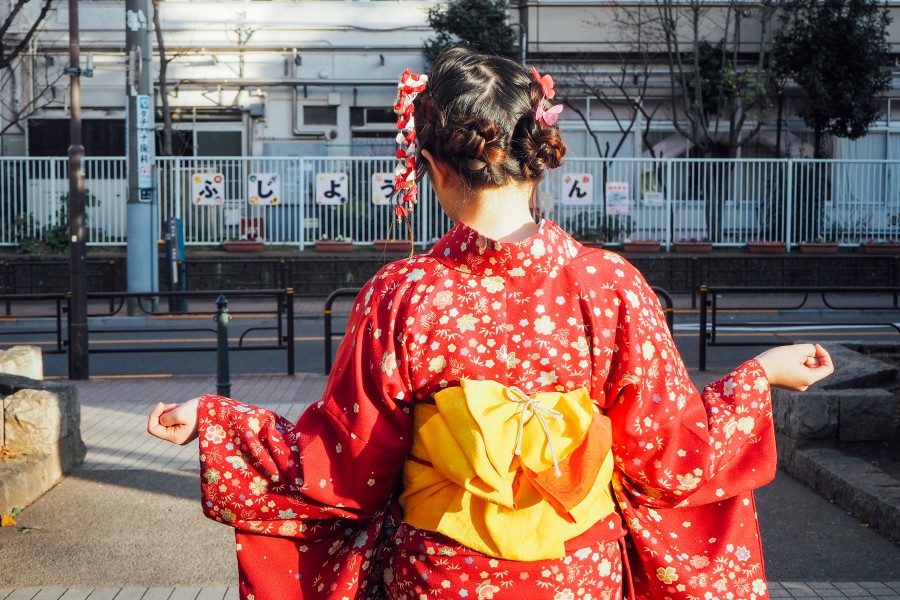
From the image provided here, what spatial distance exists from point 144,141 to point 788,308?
33.1 ft

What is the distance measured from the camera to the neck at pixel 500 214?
96.4 inches

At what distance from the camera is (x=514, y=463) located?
228 cm

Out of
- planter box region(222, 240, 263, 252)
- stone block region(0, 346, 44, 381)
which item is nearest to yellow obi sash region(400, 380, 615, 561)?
stone block region(0, 346, 44, 381)

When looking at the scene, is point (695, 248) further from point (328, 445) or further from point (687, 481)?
point (328, 445)

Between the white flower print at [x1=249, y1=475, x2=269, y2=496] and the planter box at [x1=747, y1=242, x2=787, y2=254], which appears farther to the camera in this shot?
the planter box at [x1=747, y1=242, x2=787, y2=254]

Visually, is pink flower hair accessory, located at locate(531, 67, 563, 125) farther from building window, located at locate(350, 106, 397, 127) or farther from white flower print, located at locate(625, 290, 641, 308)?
building window, located at locate(350, 106, 397, 127)

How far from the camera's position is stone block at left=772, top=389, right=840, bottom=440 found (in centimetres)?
675

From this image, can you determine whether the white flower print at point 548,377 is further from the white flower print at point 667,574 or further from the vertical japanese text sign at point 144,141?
the vertical japanese text sign at point 144,141

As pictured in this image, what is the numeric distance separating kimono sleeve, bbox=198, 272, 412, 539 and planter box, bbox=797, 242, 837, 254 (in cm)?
2082

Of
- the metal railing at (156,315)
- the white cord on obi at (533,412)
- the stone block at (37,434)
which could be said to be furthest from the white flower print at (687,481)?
the metal railing at (156,315)

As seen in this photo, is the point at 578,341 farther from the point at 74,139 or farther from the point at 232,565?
the point at 74,139

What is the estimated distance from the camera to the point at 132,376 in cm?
1172

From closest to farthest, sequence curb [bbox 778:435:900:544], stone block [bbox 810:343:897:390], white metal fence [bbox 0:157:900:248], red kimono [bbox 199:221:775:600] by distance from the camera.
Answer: red kimono [bbox 199:221:775:600] → curb [bbox 778:435:900:544] → stone block [bbox 810:343:897:390] → white metal fence [bbox 0:157:900:248]

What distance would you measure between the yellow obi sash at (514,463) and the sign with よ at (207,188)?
63.4 ft
